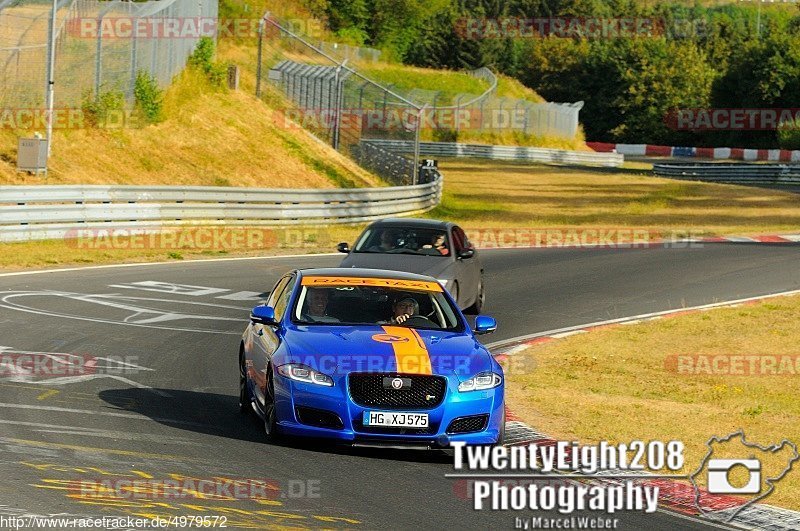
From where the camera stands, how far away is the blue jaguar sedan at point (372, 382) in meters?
9.91

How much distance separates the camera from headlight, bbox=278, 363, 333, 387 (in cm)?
998

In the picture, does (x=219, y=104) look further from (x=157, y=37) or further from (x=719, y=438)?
(x=719, y=438)

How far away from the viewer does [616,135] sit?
361 feet

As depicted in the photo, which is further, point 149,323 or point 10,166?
point 10,166

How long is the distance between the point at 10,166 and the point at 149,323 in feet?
48.7

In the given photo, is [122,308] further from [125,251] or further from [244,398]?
[125,251]

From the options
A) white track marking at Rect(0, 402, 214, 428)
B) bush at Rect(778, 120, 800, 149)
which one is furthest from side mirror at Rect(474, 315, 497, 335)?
bush at Rect(778, 120, 800, 149)

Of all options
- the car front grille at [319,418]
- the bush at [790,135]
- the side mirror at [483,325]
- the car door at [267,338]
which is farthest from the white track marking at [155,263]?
the bush at [790,135]

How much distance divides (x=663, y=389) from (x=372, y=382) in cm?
562

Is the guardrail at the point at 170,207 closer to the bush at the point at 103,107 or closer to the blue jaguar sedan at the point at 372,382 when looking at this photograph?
the bush at the point at 103,107

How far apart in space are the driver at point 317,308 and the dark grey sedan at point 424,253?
674 cm

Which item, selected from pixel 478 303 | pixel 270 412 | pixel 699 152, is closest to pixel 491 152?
pixel 699 152

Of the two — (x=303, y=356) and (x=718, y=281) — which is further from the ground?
(x=303, y=356)

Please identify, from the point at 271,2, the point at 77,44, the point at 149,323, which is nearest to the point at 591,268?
the point at 149,323
